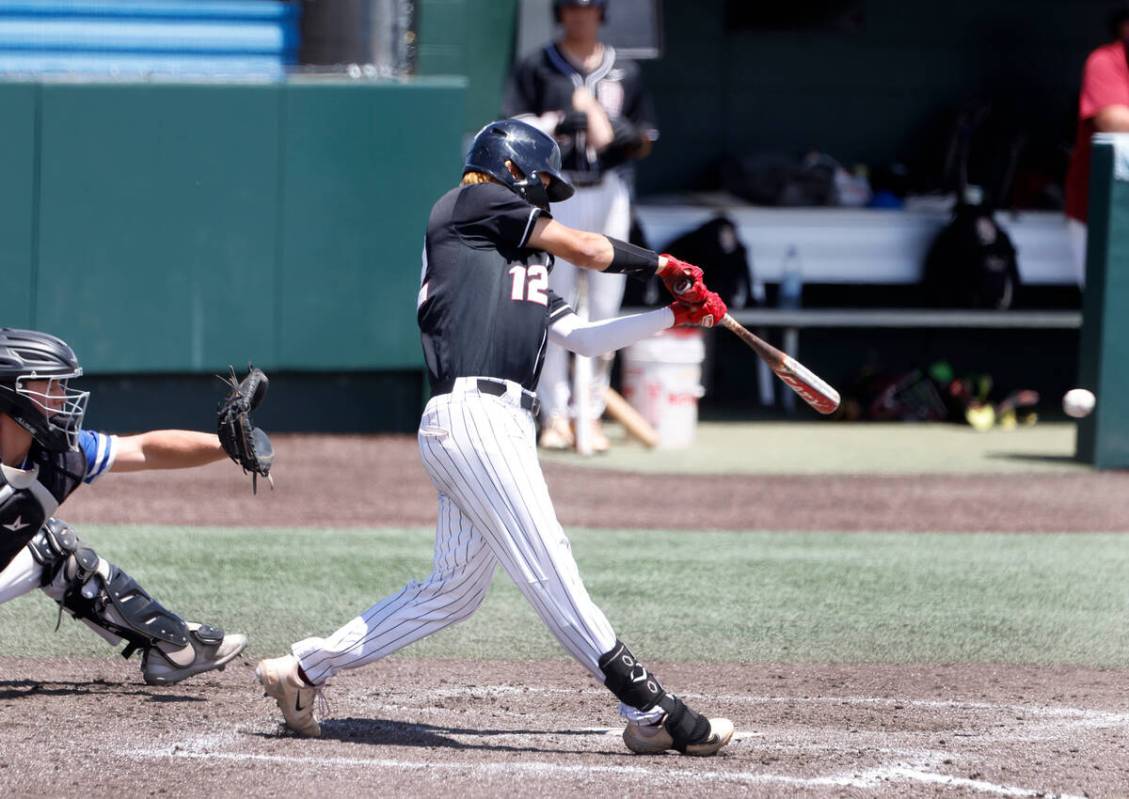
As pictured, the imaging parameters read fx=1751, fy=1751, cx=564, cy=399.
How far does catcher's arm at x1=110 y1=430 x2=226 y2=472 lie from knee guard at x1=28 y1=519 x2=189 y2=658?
0.86 ft

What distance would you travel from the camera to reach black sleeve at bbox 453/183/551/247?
4.20 m

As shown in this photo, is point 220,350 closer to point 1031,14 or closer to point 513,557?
point 513,557

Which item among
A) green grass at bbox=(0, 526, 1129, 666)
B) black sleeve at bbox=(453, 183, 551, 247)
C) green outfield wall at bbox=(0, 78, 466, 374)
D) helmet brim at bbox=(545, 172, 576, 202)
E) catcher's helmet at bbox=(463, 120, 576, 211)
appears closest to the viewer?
black sleeve at bbox=(453, 183, 551, 247)

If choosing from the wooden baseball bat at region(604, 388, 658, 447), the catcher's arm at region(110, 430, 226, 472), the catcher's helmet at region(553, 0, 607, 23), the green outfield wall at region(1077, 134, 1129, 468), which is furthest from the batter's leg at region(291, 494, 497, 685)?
the green outfield wall at region(1077, 134, 1129, 468)

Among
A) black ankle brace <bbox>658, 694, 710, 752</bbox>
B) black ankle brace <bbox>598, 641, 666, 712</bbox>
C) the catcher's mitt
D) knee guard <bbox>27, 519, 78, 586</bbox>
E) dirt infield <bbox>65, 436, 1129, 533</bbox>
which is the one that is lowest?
dirt infield <bbox>65, 436, 1129, 533</bbox>

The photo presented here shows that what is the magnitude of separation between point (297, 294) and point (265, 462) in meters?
4.99

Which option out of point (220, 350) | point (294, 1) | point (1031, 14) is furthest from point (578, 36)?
point (1031, 14)

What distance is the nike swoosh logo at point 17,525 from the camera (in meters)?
4.41

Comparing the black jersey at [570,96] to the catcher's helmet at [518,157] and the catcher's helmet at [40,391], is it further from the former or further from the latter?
the catcher's helmet at [40,391]

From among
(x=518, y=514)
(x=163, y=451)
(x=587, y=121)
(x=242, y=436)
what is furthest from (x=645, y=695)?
(x=587, y=121)

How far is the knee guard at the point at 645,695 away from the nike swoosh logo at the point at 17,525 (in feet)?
4.98

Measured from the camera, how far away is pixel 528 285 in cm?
426

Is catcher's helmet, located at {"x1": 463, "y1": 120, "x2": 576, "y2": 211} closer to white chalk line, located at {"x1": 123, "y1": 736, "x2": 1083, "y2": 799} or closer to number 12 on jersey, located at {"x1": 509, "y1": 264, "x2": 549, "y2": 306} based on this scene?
number 12 on jersey, located at {"x1": 509, "y1": 264, "x2": 549, "y2": 306}

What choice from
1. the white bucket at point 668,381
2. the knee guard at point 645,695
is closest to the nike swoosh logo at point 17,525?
the knee guard at point 645,695
